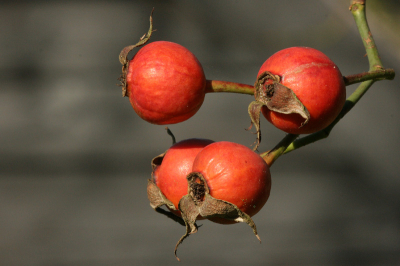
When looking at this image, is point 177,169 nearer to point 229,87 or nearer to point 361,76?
point 229,87

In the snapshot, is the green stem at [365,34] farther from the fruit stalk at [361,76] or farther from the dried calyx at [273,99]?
the dried calyx at [273,99]

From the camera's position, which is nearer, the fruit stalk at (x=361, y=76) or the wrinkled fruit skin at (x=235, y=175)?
the wrinkled fruit skin at (x=235, y=175)

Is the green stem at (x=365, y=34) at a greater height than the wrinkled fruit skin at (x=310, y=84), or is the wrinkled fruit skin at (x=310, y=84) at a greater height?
the green stem at (x=365, y=34)

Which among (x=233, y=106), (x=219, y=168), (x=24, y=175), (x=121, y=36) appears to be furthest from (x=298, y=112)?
(x=24, y=175)

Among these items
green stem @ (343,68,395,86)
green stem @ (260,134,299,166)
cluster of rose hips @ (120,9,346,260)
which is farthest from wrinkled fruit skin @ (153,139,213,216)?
green stem @ (343,68,395,86)

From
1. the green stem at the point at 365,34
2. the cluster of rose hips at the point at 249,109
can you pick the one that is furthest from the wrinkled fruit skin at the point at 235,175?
the green stem at the point at 365,34

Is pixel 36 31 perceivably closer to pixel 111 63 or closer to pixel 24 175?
pixel 111 63

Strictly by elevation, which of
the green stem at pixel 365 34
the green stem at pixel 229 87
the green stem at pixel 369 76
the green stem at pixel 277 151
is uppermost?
the green stem at pixel 365 34
